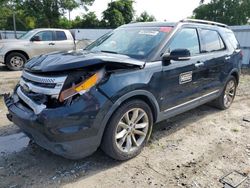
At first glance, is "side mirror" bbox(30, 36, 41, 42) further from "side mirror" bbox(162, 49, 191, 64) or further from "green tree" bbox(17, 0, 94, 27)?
"green tree" bbox(17, 0, 94, 27)

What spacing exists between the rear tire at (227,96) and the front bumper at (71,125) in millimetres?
3278

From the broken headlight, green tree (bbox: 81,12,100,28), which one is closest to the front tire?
the broken headlight

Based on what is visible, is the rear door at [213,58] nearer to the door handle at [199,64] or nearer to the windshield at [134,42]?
the door handle at [199,64]

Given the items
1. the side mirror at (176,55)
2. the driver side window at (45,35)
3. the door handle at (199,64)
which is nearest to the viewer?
the side mirror at (176,55)

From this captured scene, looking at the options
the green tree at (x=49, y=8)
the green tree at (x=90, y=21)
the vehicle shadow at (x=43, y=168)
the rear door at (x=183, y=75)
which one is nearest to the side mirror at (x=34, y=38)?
the vehicle shadow at (x=43, y=168)

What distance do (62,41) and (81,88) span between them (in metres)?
8.91

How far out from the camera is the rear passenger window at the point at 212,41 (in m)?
4.59

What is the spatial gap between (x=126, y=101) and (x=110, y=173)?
2.92 feet

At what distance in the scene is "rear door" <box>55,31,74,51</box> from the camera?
1102 cm

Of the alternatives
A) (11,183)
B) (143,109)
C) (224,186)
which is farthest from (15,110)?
(224,186)

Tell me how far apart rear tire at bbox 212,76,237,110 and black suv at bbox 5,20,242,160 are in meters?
0.90

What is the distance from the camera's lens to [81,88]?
2791mm

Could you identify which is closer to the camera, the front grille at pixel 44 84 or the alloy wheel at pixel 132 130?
the front grille at pixel 44 84

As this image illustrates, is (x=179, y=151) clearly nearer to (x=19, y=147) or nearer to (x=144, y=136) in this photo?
(x=144, y=136)
